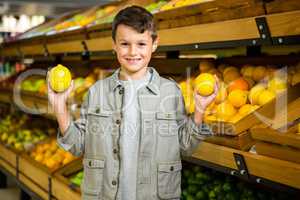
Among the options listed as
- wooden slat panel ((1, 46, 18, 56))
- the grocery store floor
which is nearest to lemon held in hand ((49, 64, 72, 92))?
the grocery store floor

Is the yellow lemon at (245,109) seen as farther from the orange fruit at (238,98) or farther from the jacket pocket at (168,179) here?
the jacket pocket at (168,179)

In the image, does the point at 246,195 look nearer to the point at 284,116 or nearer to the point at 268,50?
the point at 284,116

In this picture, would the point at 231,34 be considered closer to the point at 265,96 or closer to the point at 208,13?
the point at 208,13

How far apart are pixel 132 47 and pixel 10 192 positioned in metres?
3.18

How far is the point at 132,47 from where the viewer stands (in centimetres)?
161

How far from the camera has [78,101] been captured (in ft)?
9.98

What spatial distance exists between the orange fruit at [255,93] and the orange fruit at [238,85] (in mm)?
74

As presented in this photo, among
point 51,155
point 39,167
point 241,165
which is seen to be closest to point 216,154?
point 241,165

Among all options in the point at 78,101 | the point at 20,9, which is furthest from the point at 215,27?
the point at 20,9

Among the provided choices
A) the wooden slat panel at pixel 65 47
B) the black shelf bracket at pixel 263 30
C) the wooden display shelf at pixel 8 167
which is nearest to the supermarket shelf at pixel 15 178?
the wooden display shelf at pixel 8 167

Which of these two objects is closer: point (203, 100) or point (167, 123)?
point (203, 100)

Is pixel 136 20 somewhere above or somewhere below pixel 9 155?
above

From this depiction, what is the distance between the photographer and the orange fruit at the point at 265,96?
1712mm

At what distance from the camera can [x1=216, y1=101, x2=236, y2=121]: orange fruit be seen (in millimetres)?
1785
